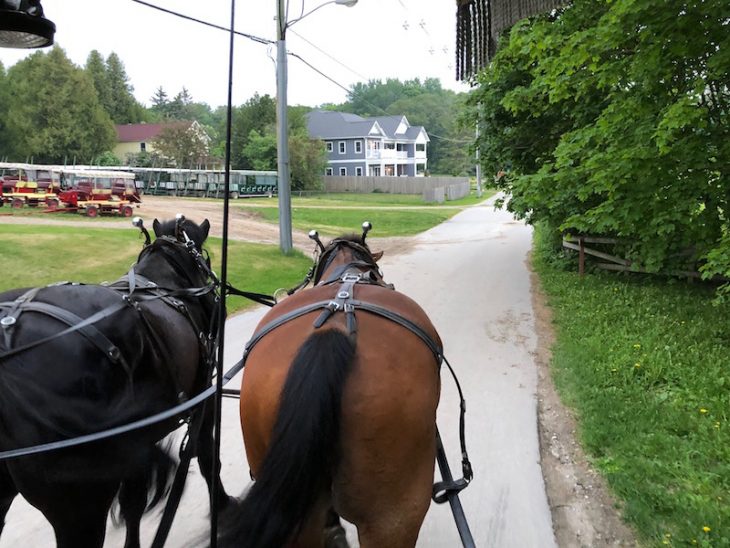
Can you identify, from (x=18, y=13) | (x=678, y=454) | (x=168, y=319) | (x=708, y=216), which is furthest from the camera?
(x=708, y=216)

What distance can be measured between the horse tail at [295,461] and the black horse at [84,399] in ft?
1.90

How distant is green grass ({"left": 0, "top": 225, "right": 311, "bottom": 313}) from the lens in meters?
11.1

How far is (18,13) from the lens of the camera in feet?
6.30

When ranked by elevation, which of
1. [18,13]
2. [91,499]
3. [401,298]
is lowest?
[91,499]

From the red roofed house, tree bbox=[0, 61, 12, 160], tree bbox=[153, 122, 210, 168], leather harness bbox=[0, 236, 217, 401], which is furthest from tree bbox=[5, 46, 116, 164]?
leather harness bbox=[0, 236, 217, 401]

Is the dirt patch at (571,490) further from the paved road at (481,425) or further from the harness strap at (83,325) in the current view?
the harness strap at (83,325)

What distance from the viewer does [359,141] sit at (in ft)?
215

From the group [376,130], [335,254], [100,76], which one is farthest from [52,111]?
[335,254]

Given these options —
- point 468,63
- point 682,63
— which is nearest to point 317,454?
point 468,63

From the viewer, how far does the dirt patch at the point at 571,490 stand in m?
3.54

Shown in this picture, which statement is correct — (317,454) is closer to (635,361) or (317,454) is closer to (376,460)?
(376,460)

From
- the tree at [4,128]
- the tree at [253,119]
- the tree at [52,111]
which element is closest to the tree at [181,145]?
the tree at [253,119]

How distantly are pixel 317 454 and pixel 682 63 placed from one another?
635 centimetres

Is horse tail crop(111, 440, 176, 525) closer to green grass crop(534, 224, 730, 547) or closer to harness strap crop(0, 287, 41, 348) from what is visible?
harness strap crop(0, 287, 41, 348)
